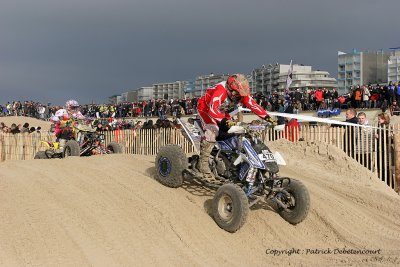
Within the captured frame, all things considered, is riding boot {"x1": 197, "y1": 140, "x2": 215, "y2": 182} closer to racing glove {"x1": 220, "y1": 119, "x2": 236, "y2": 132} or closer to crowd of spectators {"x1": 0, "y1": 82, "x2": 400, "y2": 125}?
racing glove {"x1": 220, "y1": 119, "x2": 236, "y2": 132}

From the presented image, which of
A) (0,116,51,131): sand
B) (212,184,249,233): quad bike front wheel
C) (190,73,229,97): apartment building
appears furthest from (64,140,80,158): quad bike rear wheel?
(0,116,51,131): sand

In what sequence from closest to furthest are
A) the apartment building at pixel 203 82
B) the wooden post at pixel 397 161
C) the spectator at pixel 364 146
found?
the wooden post at pixel 397 161 → the spectator at pixel 364 146 → the apartment building at pixel 203 82

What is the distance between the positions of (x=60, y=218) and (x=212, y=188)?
281 centimetres

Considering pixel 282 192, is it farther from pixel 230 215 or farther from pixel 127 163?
pixel 127 163

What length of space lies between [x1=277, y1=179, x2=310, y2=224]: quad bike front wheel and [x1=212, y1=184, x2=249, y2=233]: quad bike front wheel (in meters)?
0.93

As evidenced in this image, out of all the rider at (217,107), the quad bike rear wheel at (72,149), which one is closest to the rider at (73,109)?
the quad bike rear wheel at (72,149)

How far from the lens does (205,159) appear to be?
785 cm

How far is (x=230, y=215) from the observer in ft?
23.1

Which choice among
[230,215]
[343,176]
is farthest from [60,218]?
[343,176]

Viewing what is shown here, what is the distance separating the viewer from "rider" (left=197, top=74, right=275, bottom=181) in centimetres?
763

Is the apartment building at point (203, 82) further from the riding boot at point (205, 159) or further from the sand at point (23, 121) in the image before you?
the riding boot at point (205, 159)

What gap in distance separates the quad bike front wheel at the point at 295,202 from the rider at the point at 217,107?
3.46 feet

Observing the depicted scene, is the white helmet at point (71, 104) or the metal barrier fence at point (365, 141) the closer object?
the metal barrier fence at point (365, 141)

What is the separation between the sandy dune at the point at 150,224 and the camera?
5945 millimetres
